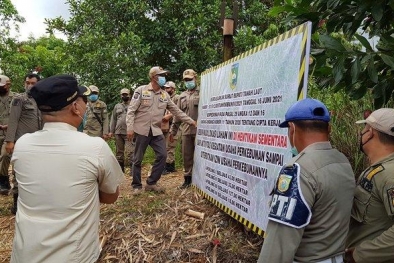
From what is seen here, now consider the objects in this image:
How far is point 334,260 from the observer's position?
72.3 inches

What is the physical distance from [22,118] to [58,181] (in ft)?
12.6

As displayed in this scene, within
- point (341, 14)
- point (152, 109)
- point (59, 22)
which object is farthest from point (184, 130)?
point (59, 22)

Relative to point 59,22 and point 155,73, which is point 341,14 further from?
point 59,22

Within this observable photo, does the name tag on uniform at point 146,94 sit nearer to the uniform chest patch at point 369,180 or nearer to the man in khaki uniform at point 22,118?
the man in khaki uniform at point 22,118

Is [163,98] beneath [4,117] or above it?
above

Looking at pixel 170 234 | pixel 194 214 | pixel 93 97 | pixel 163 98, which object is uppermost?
pixel 93 97

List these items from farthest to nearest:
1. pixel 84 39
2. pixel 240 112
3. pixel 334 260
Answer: pixel 84 39
pixel 240 112
pixel 334 260

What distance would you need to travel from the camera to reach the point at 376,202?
198cm

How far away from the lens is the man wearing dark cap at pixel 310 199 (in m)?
1.68

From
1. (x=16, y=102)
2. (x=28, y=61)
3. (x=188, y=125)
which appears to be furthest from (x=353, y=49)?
(x=28, y=61)

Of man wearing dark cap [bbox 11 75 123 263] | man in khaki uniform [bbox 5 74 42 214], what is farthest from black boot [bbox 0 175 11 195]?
man wearing dark cap [bbox 11 75 123 263]

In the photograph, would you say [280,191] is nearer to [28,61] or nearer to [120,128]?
[120,128]

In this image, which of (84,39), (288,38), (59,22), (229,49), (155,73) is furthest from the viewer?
(59,22)

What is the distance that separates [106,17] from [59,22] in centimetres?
153
